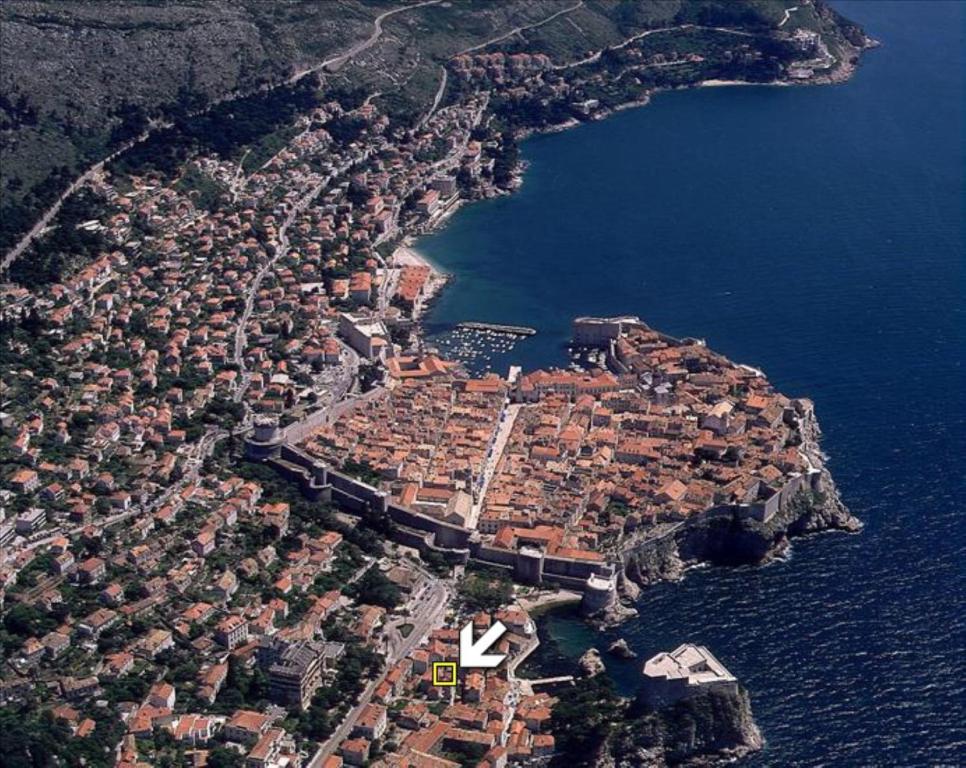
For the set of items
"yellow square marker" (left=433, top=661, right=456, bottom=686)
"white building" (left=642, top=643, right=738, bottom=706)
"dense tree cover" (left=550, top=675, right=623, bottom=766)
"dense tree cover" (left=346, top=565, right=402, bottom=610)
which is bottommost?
"dense tree cover" (left=346, top=565, right=402, bottom=610)

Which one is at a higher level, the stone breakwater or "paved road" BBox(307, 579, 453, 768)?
the stone breakwater

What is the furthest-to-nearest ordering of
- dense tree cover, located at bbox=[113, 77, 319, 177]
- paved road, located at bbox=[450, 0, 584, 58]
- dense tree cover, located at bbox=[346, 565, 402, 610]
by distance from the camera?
paved road, located at bbox=[450, 0, 584, 58] → dense tree cover, located at bbox=[113, 77, 319, 177] → dense tree cover, located at bbox=[346, 565, 402, 610]

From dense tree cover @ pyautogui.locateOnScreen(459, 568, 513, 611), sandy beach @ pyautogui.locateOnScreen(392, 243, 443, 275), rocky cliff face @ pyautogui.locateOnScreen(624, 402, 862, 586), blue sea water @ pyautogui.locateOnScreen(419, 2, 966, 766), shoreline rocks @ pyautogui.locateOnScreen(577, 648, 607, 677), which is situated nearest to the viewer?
shoreline rocks @ pyautogui.locateOnScreen(577, 648, 607, 677)

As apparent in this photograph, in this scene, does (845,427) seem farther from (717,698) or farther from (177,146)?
(177,146)

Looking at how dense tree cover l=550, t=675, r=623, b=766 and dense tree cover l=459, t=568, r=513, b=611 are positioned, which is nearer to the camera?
dense tree cover l=550, t=675, r=623, b=766

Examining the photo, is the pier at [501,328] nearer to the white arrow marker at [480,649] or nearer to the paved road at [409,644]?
the paved road at [409,644]

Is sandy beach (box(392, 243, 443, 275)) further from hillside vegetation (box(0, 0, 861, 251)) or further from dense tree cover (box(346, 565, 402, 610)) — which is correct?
dense tree cover (box(346, 565, 402, 610))

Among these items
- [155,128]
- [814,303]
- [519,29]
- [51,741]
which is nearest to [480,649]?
[51,741]

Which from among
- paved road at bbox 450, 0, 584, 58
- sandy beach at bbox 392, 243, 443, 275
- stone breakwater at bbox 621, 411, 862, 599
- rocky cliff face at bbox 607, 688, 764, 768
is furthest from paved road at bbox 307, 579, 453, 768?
paved road at bbox 450, 0, 584, 58
